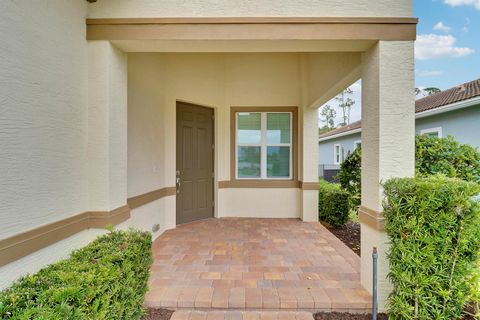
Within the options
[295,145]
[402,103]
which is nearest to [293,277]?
[402,103]

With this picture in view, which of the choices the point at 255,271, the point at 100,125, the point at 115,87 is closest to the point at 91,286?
the point at 100,125

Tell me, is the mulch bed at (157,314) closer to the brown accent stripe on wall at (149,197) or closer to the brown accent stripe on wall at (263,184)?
the brown accent stripe on wall at (149,197)

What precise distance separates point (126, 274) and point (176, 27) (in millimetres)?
2261

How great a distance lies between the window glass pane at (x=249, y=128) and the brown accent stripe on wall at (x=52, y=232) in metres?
3.62

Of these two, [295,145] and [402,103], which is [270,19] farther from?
[295,145]

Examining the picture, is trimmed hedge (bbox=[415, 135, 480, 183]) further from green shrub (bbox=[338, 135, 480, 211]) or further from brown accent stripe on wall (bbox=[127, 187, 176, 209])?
brown accent stripe on wall (bbox=[127, 187, 176, 209])

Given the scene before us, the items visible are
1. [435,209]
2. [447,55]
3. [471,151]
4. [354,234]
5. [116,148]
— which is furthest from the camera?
[447,55]

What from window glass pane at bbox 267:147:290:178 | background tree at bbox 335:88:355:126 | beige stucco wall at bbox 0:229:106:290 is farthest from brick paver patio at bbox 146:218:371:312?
background tree at bbox 335:88:355:126

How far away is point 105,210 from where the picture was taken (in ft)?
7.95

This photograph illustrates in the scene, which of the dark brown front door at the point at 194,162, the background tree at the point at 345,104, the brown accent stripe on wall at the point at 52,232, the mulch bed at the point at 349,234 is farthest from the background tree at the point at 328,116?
the brown accent stripe on wall at the point at 52,232

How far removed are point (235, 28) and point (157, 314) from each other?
2855mm

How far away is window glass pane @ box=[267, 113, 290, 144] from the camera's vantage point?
5.84 m

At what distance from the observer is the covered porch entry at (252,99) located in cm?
233

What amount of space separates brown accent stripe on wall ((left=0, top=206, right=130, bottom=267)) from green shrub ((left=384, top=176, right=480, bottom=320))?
8.68ft
